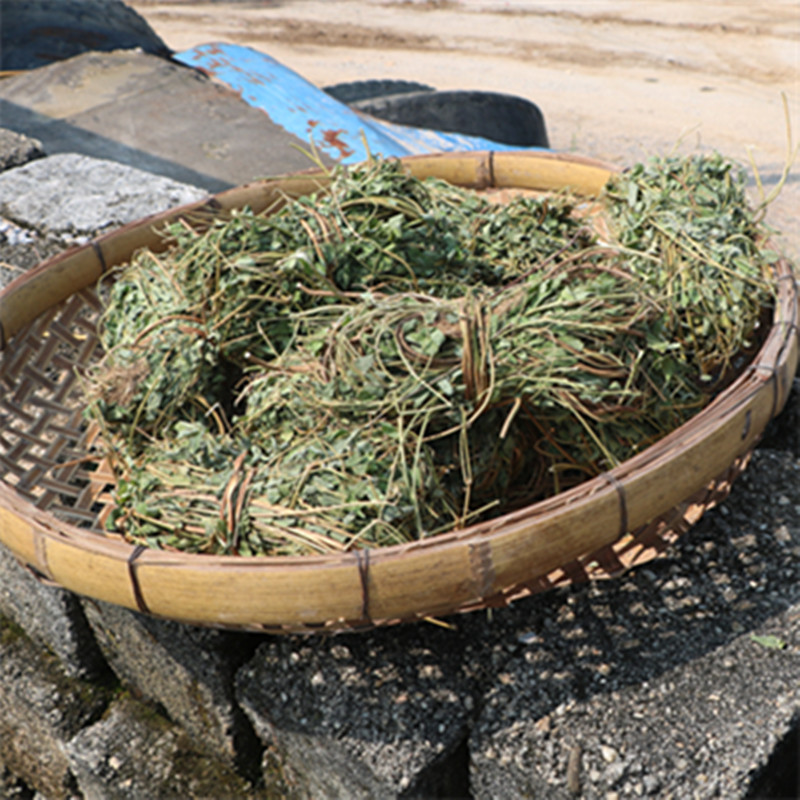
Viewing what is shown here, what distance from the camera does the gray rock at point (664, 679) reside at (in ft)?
4.86

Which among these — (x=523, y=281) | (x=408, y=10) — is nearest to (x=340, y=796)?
(x=523, y=281)

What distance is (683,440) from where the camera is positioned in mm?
1573

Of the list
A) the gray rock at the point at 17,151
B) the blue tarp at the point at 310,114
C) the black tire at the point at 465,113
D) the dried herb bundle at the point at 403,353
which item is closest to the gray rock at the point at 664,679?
the dried herb bundle at the point at 403,353

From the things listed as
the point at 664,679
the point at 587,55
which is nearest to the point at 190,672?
the point at 664,679

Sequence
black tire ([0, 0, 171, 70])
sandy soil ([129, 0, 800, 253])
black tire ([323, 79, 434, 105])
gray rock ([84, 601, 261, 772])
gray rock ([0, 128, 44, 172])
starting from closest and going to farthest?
gray rock ([84, 601, 261, 772])
gray rock ([0, 128, 44, 172])
black tire ([0, 0, 171, 70])
black tire ([323, 79, 434, 105])
sandy soil ([129, 0, 800, 253])

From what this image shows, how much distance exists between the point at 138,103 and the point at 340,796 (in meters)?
3.80

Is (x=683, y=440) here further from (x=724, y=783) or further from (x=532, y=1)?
(x=532, y=1)

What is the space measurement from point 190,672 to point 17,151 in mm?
2469

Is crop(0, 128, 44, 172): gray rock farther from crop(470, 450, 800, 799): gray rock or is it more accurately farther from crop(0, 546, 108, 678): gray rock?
crop(470, 450, 800, 799): gray rock

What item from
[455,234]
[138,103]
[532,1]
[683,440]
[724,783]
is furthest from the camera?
[532,1]

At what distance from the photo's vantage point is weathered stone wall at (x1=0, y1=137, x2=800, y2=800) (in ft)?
4.99

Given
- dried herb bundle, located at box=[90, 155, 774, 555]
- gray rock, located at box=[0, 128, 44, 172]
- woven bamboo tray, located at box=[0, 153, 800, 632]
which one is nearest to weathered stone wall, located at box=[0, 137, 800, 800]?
woven bamboo tray, located at box=[0, 153, 800, 632]

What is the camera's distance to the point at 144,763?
6.30 ft

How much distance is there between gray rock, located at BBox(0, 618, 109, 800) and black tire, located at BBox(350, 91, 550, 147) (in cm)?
378
